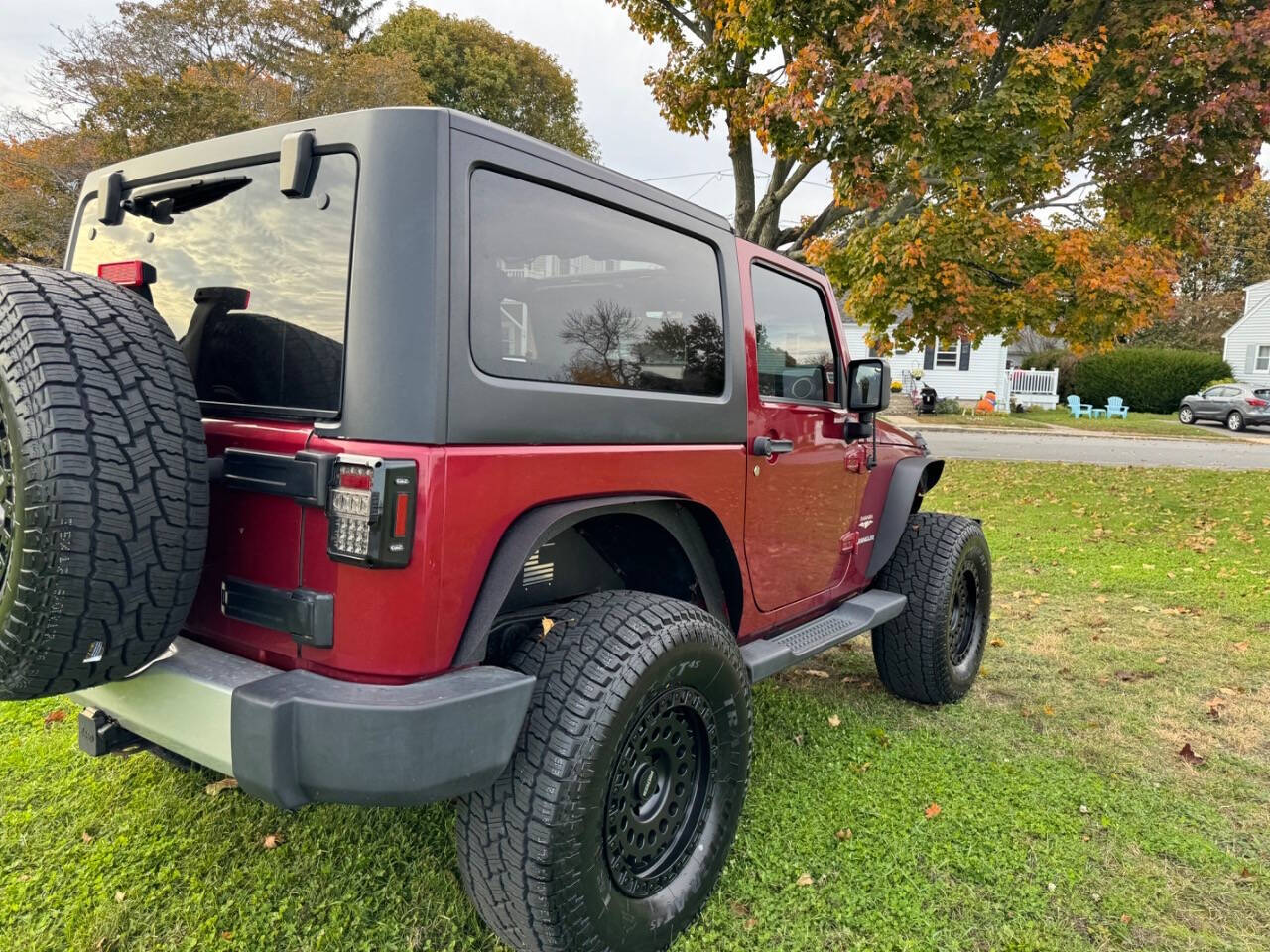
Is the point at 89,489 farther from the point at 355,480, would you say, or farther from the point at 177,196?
the point at 177,196

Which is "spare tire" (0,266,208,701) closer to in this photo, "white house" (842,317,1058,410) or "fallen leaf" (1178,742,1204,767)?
"fallen leaf" (1178,742,1204,767)

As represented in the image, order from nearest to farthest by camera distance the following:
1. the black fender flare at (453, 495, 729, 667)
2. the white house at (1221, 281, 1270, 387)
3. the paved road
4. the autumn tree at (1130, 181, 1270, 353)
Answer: the black fender flare at (453, 495, 729, 667) → the paved road → the white house at (1221, 281, 1270, 387) → the autumn tree at (1130, 181, 1270, 353)

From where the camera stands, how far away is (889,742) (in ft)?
11.6

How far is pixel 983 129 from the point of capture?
722cm

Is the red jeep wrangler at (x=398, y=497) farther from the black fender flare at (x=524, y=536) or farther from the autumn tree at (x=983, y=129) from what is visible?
the autumn tree at (x=983, y=129)

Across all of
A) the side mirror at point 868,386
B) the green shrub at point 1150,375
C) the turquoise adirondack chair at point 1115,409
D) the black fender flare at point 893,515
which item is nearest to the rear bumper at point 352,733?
the side mirror at point 868,386

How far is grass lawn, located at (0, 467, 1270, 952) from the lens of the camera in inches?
91.9

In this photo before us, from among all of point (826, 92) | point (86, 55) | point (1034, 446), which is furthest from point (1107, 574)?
point (86, 55)

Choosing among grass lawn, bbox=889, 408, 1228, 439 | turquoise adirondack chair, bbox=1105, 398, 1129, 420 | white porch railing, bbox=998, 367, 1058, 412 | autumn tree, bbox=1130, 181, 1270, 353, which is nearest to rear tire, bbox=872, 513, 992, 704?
grass lawn, bbox=889, 408, 1228, 439

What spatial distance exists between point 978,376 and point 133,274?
32776mm

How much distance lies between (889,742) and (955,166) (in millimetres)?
5986

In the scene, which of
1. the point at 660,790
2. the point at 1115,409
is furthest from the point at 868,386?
the point at 1115,409

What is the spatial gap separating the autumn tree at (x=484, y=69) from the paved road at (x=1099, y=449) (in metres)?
19.5

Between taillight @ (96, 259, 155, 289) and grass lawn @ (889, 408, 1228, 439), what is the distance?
23.8m
